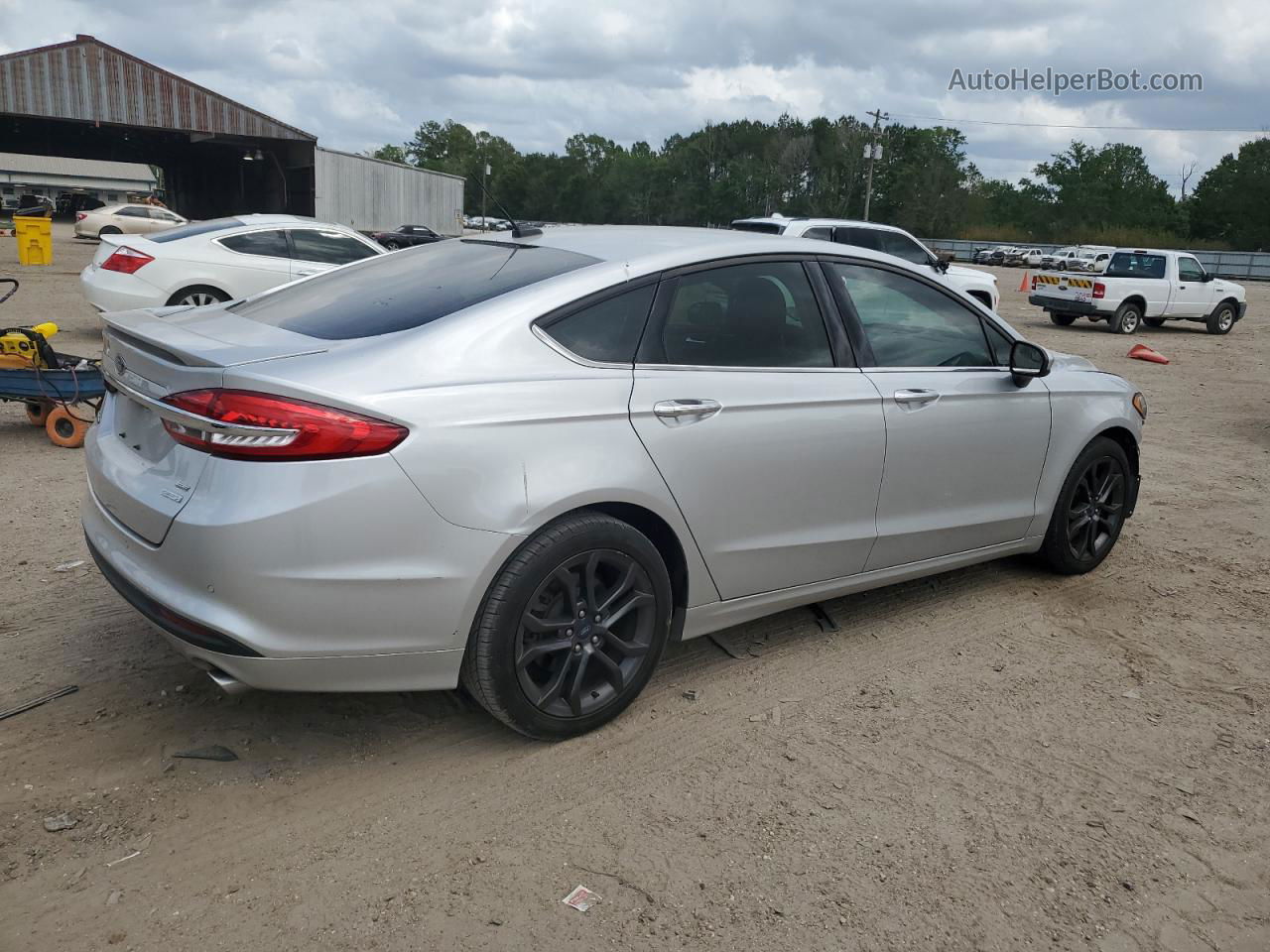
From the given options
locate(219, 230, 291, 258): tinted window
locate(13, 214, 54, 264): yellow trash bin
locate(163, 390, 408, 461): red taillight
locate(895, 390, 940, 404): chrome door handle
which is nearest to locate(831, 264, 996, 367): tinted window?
locate(895, 390, 940, 404): chrome door handle

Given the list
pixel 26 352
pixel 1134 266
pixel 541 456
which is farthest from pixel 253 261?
pixel 1134 266

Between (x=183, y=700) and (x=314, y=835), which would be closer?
(x=314, y=835)

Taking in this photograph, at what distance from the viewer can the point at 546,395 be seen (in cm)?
315

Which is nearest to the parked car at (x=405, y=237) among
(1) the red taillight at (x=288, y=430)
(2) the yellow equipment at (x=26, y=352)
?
(2) the yellow equipment at (x=26, y=352)

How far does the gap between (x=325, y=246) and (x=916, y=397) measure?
28.9ft

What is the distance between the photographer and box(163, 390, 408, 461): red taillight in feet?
9.07

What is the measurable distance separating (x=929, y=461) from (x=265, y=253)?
8705 millimetres

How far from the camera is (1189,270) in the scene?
20891 mm

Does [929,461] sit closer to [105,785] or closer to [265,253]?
[105,785]

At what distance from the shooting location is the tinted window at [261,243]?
35.6ft

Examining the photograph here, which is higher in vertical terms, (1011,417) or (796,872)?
(1011,417)

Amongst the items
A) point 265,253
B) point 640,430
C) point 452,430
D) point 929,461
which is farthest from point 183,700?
point 265,253

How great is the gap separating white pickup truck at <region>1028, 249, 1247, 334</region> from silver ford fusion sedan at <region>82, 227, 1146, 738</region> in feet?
55.6

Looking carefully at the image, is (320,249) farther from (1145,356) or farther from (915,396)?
(1145,356)
